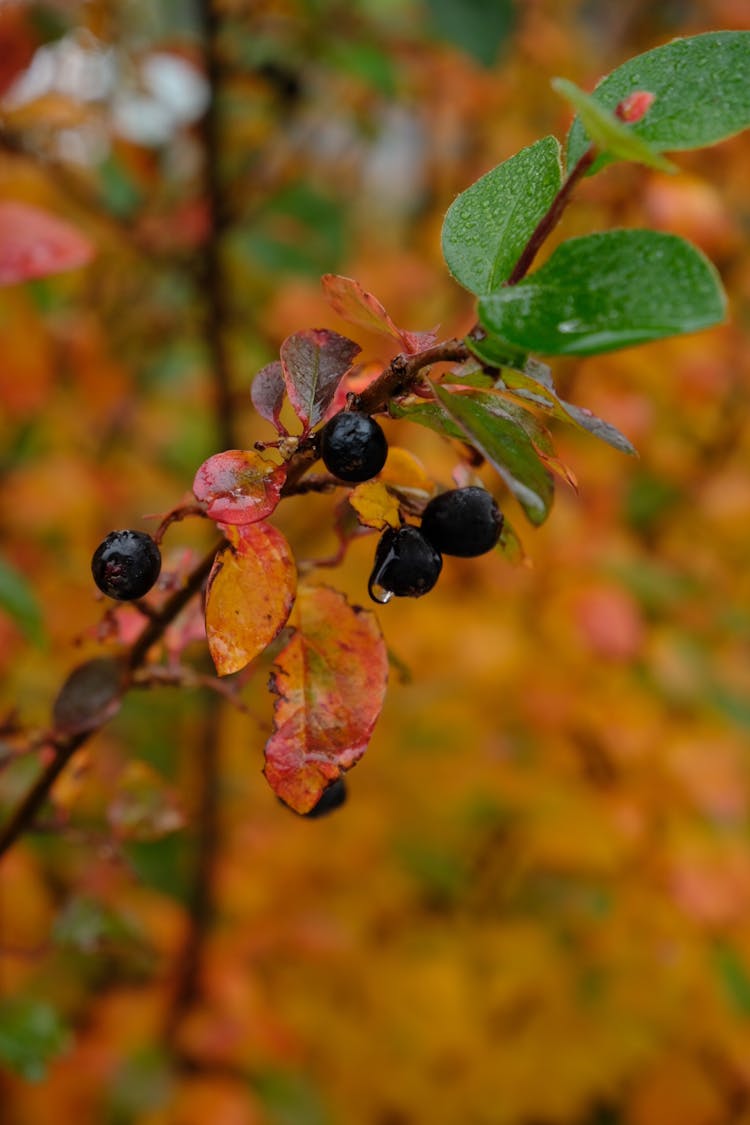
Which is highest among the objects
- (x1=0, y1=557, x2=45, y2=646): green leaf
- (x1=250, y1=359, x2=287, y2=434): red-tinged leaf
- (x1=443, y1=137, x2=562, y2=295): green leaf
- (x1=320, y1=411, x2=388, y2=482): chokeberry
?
(x1=0, y1=557, x2=45, y2=646): green leaf

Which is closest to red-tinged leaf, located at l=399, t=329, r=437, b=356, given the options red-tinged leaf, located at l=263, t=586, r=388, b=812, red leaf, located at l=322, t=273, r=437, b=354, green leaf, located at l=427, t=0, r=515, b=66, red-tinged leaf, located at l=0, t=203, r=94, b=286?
red leaf, located at l=322, t=273, r=437, b=354

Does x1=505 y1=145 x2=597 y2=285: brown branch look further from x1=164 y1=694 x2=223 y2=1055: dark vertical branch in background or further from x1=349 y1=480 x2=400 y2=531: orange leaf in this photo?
x1=164 y1=694 x2=223 y2=1055: dark vertical branch in background

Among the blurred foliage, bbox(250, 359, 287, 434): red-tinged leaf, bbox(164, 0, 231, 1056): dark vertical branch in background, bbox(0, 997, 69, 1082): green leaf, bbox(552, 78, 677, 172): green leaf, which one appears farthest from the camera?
the blurred foliage

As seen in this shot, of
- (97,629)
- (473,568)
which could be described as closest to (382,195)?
(473,568)

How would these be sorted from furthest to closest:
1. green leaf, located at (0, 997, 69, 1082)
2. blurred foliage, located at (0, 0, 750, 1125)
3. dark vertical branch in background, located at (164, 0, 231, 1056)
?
blurred foliage, located at (0, 0, 750, 1125), dark vertical branch in background, located at (164, 0, 231, 1056), green leaf, located at (0, 997, 69, 1082)

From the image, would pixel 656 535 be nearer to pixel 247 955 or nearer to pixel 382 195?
pixel 247 955

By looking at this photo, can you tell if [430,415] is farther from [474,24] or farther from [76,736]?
[474,24]

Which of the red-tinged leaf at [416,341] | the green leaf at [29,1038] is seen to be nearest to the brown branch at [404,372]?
the red-tinged leaf at [416,341]

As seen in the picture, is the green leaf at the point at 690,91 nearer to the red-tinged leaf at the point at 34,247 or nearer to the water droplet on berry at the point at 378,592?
the water droplet on berry at the point at 378,592
